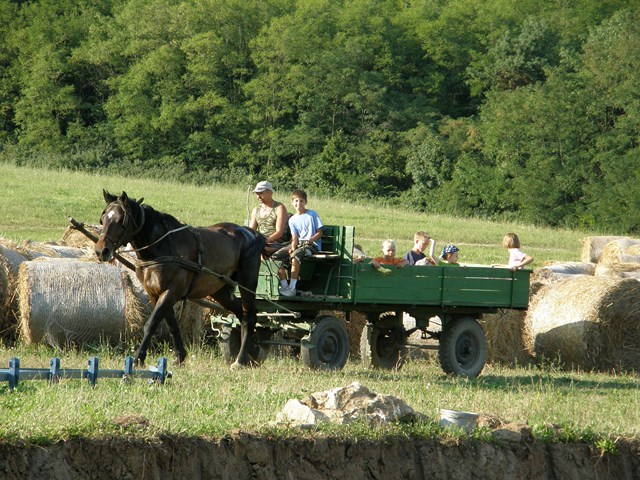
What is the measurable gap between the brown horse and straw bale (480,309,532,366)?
14.2ft

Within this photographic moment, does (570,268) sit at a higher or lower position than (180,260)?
lower

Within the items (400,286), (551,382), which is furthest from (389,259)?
(551,382)

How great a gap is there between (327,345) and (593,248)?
14.5 meters

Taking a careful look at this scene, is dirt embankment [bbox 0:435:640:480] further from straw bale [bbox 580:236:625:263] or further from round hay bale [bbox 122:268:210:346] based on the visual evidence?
straw bale [bbox 580:236:625:263]

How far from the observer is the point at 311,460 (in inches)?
343

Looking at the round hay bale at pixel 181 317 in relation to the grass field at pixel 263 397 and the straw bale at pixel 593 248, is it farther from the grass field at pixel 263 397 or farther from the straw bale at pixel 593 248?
the straw bale at pixel 593 248

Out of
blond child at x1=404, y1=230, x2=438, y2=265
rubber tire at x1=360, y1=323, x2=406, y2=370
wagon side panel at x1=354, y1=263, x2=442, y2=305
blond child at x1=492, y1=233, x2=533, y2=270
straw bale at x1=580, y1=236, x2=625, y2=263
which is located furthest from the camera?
straw bale at x1=580, y1=236, x2=625, y2=263

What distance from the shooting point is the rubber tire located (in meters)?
15.2

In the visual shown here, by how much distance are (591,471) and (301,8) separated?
63.3 m

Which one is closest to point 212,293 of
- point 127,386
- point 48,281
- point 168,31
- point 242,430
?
point 48,281

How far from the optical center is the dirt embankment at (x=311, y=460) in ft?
25.6

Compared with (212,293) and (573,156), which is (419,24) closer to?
(573,156)

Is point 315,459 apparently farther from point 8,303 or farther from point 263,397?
point 8,303

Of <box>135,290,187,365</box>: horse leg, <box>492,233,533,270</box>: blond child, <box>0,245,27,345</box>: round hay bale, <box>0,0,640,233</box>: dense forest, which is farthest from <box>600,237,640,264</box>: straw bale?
<box>0,0,640,233</box>: dense forest
